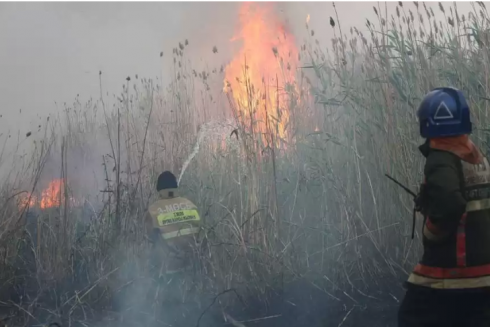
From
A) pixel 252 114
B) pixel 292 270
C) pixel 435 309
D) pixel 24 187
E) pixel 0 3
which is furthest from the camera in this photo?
pixel 0 3

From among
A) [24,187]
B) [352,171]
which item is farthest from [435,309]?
[24,187]

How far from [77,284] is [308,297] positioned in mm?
1960

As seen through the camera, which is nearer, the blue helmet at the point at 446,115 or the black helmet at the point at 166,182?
the blue helmet at the point at 446,115

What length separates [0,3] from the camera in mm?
6848

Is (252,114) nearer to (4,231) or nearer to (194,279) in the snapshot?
(194,279)

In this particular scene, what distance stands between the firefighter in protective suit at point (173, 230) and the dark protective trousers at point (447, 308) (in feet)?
8.03

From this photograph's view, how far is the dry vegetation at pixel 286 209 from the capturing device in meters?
4.06

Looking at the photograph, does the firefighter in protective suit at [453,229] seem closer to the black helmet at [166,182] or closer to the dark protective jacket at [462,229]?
the dark protective jacket at [462,229]

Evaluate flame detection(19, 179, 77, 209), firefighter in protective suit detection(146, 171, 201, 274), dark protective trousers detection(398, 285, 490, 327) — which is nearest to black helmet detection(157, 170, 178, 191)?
firefighter in protective suit detection(146, 171, 201, 274)

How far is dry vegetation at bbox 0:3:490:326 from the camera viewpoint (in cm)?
406

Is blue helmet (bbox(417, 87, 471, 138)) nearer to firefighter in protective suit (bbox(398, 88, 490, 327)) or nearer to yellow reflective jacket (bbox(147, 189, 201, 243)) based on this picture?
firefighter in protective suit (bbox(398, 88, 490, 327))

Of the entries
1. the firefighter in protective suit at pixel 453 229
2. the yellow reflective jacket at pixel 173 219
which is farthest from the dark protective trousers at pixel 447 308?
the yellow reflective jacket at pixel 173 219

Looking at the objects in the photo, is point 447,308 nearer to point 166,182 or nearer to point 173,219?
point 173,219

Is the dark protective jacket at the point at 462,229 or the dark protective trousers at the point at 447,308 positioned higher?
the dark protective jacket at the point at 462,229
